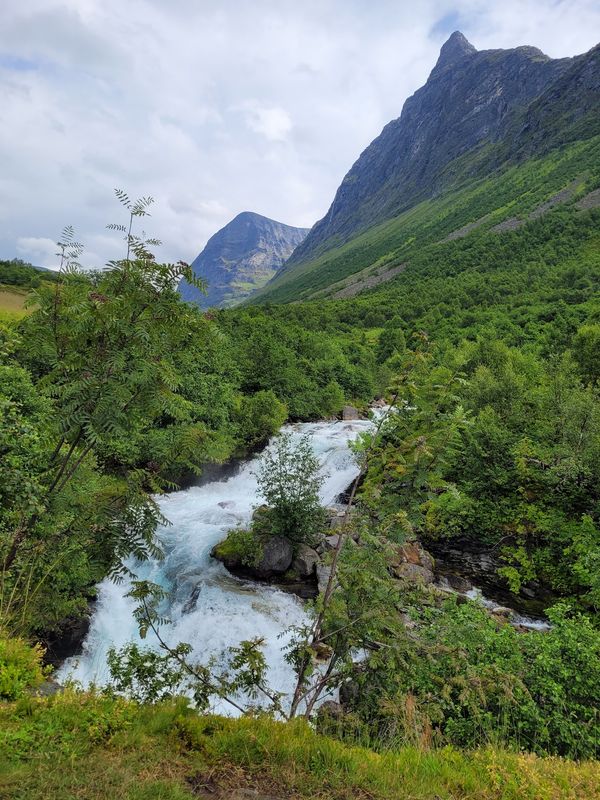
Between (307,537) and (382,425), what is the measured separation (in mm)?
12050

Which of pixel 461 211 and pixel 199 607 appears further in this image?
pixel 461 211

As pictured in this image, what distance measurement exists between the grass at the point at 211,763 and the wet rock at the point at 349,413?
3632 cm

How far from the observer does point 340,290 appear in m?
120

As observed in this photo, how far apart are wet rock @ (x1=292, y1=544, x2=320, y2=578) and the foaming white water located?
4.21 feet

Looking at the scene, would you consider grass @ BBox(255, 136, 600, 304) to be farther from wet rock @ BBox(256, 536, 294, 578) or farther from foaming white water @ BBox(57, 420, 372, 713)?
wet rock @ BBox(256, 536, 294, 578)

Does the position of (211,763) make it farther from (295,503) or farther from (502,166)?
(502,166)

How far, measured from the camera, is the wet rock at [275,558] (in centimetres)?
1576

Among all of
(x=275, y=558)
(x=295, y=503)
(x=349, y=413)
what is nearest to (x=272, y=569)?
(x=275, y=558)

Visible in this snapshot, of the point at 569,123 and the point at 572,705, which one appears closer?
the point at 572,705

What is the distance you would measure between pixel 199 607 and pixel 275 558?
329cm

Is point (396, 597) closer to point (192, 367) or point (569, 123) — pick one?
point (192, 367)

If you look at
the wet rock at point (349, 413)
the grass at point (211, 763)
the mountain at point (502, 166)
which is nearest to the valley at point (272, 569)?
the grass at point (211, 763)

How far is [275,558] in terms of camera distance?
15852 mm

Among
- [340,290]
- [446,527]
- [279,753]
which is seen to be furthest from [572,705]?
[340,290]
